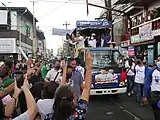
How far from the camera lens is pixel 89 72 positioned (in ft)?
13.2

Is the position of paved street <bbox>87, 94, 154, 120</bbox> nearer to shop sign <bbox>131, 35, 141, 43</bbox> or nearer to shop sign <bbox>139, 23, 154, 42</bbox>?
shop sign <bbox>139, 23, 154, 42</bbox>

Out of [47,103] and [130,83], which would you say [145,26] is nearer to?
[130,83]

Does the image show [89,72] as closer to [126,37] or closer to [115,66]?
[115,66]

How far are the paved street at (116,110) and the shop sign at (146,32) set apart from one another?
8.70m

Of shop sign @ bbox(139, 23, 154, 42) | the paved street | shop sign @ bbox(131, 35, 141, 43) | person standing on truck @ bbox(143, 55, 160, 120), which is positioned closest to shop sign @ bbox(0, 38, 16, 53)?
shop sign @ bbox(131, 35, 141, 43)

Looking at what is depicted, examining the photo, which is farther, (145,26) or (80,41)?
(145,26)

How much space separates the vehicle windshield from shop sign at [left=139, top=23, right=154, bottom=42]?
7956mm

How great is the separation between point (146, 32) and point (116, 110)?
41.9ft

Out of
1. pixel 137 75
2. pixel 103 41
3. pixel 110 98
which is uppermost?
pixel 103 41

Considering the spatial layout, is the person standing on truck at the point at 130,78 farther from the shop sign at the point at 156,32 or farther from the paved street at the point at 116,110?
the shop sign at the point at 156,32

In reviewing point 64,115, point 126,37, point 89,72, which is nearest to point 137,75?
point 89,72

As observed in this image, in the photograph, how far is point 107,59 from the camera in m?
14.6

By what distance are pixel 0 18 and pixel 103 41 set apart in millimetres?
28747

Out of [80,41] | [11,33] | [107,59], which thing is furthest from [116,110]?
[11,33]
